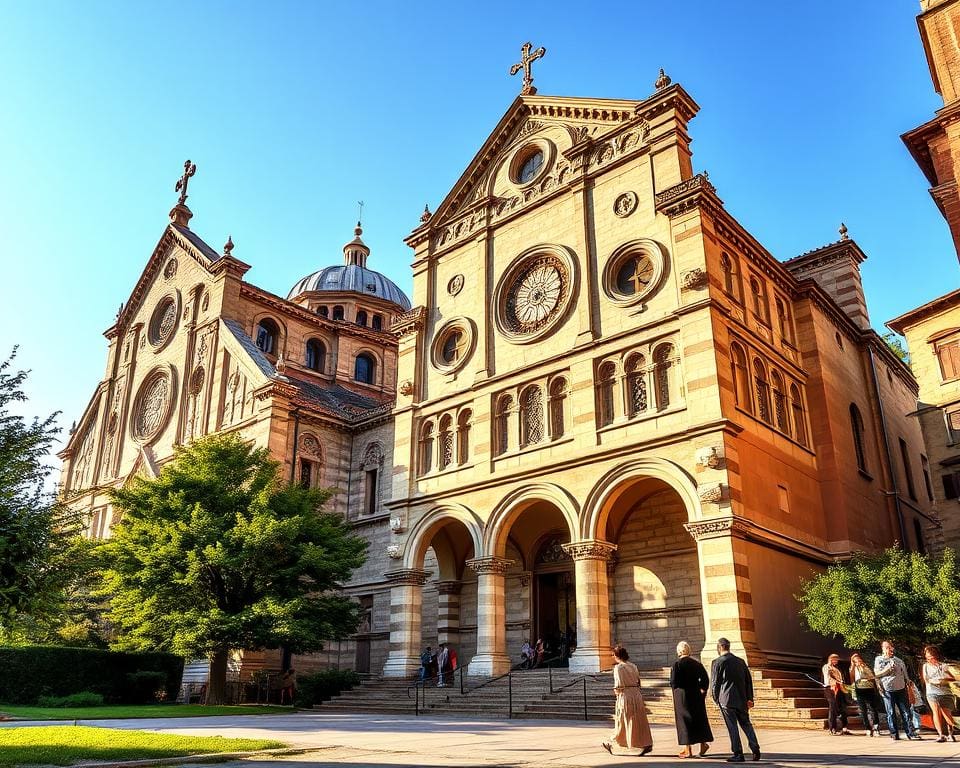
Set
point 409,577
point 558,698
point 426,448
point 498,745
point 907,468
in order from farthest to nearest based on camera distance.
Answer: point 907,468, point 426,448, point 409,577, point 558,698, point 498,745

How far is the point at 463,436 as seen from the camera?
2844 cm

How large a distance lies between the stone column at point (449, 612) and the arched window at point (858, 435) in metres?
14.5

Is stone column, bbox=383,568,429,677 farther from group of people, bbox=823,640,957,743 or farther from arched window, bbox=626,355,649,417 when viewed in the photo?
group of people, bbox=823,640,957,743

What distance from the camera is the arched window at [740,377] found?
74.4 feet

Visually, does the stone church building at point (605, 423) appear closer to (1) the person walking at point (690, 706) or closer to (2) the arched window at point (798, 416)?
(2) the arched window at point (798, 416)

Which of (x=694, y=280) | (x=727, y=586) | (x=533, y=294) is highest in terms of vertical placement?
(x=533, y=294)

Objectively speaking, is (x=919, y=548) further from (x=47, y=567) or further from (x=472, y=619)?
(x=47, y=567)

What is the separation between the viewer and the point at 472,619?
94.3ft

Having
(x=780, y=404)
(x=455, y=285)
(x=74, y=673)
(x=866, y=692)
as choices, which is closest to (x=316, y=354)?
(x=455, y=285)

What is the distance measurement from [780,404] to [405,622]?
45.8 feet

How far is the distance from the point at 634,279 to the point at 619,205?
9.22 ft

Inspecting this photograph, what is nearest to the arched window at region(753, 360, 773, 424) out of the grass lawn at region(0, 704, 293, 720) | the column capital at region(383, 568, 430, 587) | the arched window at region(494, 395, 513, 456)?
the arched window at region(494, 395, 513, 456)

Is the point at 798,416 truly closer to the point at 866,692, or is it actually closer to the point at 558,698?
the point at 558,698

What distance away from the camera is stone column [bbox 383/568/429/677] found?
2666 centimetres
